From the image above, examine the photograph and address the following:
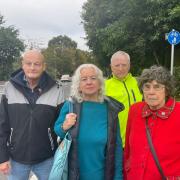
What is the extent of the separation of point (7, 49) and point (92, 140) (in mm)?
53506

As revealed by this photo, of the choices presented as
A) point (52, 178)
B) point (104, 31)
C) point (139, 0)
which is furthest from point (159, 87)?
point (104, 31)

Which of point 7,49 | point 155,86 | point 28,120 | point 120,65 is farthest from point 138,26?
point 7,49

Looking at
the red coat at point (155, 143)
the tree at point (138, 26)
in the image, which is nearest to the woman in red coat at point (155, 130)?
the red coat at point (155, 143)

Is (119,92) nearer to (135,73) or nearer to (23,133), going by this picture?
(23,133)

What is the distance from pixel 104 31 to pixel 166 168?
767 inches

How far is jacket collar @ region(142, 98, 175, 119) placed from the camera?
335 centimetres

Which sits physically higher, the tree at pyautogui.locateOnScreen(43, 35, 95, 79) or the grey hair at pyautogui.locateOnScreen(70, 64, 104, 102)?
the tree at pyautogui.locateOnScreen(43, 35, 95, 79)

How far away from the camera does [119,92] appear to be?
16.0 feet

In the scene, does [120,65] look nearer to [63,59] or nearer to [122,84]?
[122,84]

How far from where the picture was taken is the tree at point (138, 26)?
18.7 m

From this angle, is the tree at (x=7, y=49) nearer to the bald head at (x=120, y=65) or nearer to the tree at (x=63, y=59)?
the tree at (x=63, y=59)

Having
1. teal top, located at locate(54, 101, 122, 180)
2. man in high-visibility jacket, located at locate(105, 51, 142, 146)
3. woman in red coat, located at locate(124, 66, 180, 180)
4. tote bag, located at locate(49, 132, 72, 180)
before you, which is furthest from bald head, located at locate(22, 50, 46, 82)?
man in high-visibility jacket, located at locate(105, 51, 142, 146)

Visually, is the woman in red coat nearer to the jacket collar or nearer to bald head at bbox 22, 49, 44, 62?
the jacket collar

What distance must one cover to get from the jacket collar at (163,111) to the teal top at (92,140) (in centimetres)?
37
